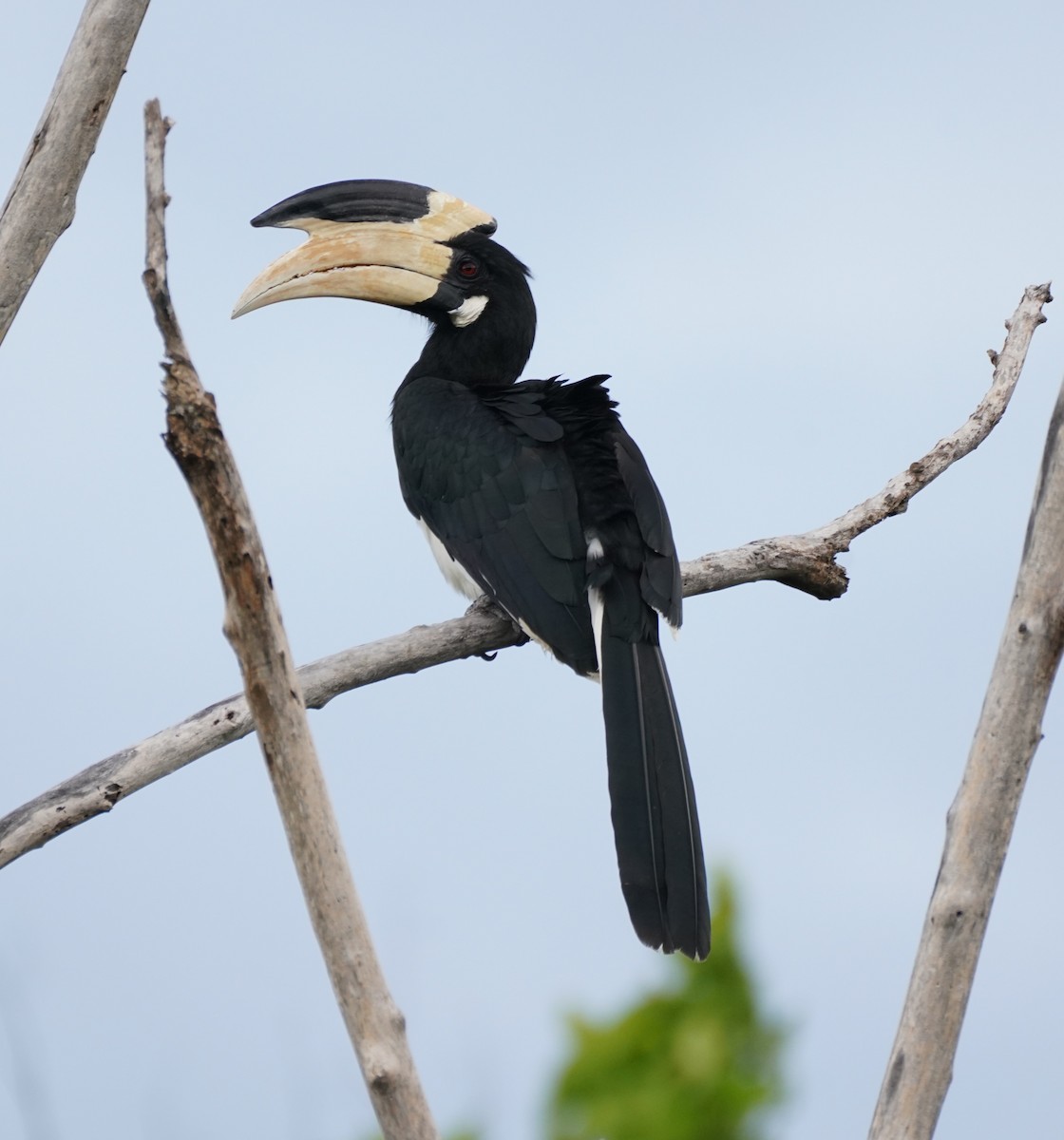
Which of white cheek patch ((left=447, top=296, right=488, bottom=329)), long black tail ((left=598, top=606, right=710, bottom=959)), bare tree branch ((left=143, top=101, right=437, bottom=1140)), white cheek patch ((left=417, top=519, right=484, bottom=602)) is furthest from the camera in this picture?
white cheek patch ((left=447, top=296, right=488, bottom=329))

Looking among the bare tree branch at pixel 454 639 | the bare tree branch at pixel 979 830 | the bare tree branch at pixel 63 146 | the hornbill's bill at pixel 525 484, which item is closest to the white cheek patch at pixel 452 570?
the hornbill's bill at pixel 525 484

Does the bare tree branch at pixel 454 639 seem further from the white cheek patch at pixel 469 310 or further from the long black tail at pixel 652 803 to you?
the white cheek patch at pixel 469 310

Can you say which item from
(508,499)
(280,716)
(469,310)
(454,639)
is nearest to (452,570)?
(508,499)

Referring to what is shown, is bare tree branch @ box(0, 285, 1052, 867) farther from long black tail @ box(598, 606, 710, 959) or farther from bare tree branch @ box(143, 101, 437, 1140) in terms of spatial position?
bare tree branch @ box(143, 101, 437, 1140)

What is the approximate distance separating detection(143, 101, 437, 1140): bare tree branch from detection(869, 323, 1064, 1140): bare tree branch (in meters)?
0.93

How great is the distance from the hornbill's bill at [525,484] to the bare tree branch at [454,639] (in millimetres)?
261

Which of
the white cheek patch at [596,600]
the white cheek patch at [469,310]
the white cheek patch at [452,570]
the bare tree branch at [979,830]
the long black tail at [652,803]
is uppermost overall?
the white cheek patch at [469,310]

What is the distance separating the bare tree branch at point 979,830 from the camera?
2711 millimetres

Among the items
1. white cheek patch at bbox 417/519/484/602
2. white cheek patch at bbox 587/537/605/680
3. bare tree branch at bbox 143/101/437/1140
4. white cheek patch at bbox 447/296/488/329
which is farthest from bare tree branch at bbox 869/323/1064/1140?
white cheek patch at bbox 447/296/488/329

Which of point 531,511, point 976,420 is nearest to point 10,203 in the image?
point 531,511

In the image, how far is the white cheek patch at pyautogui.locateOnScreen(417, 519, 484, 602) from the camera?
494cm

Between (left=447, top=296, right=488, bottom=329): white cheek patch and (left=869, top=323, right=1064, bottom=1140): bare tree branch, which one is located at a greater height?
(left=447, top=296, right=488, bottom=329): white cheek patch

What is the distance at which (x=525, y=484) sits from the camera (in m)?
4.70

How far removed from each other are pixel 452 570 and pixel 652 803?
1.44 meters
